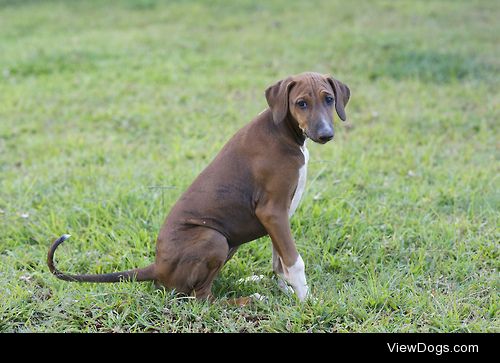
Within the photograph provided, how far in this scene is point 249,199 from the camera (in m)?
4.16

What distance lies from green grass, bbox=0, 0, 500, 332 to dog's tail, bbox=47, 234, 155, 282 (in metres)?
0.09

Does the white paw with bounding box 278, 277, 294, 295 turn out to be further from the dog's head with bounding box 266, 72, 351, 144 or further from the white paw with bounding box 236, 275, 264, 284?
the dog's head with bounding box 266, 72, 351, 144

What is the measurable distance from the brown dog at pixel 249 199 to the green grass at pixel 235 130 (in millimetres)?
196

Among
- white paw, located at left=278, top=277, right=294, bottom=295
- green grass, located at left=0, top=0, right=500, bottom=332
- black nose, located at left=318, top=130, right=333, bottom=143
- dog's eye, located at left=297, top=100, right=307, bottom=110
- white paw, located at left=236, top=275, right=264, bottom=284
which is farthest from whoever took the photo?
white paw, located at left=236, top=275, right=264, bottom=284

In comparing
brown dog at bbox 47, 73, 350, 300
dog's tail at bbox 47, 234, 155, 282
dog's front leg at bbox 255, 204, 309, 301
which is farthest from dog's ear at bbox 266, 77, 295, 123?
dog's tail at bbox 47, 234, 155, 282

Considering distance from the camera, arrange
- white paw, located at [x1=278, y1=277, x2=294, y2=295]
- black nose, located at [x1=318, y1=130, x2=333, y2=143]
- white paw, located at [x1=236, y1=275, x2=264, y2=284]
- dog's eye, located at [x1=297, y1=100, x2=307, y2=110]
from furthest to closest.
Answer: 1. white paw, located at [x1=236, y1=275, x2=264, y2=284]
2. white paw, located at [x1=278, y1=277, x2=294, y2=295]
3. dog's eye, located at [x1=297, y1=100, x2=307, y2=110]
4. black nose, located at [x1=318, y1=130, x2=333, y2=143]

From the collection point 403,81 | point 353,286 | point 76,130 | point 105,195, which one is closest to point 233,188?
point 353,286

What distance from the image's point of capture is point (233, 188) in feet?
13.6

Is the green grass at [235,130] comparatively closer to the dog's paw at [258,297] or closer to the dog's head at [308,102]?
the dog's paw at [258,297]

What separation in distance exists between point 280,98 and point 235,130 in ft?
10.8

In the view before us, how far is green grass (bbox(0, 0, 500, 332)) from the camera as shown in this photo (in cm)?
412

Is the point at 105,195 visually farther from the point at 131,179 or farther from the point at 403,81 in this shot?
the point at 403,81

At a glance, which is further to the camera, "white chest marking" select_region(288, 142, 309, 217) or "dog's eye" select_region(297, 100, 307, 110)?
"white chest marking" select_region(288, 142, 309, 217)
